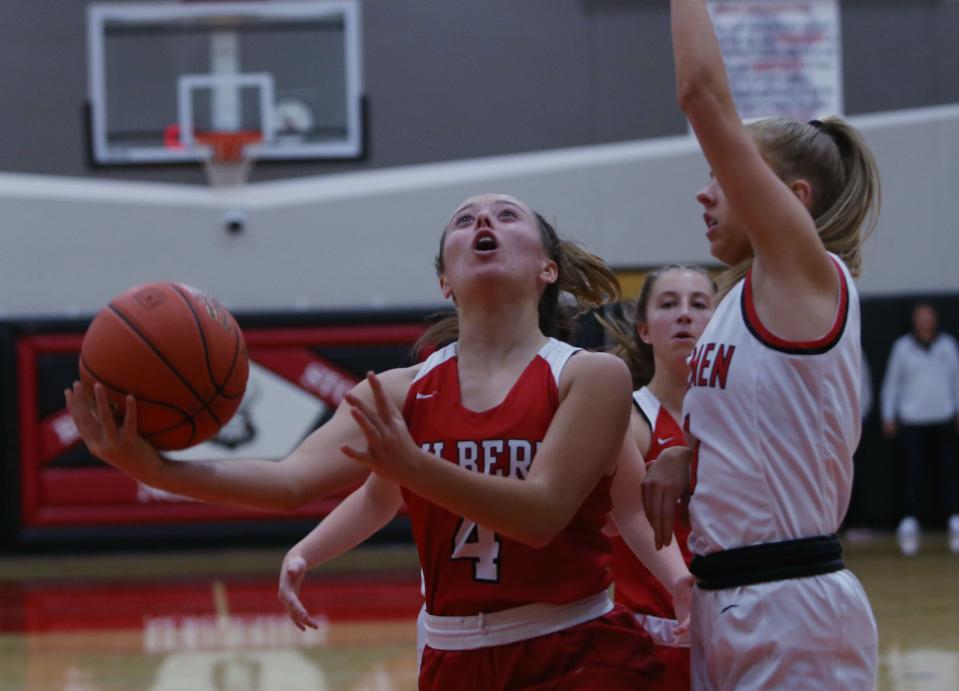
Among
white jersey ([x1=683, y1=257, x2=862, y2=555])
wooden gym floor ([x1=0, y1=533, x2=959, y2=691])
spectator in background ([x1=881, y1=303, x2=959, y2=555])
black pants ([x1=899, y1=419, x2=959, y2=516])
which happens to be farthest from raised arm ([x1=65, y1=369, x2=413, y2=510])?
black pants ([x1=899, y1=419, x2=959, y2=516])

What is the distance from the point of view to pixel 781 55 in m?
11.7

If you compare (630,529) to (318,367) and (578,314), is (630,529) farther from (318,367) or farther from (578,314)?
(318,367)

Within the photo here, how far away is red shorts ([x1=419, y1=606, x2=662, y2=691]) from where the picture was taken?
2518 mm

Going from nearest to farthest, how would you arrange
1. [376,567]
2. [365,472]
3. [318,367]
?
[365,472] → [376,567] → [318,367]

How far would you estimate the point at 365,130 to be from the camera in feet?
38.9

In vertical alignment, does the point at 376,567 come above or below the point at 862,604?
below

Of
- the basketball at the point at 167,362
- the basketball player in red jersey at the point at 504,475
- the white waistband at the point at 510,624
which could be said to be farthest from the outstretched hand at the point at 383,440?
the white waistband at the point at 510,624

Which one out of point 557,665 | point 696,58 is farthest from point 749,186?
point 557,665

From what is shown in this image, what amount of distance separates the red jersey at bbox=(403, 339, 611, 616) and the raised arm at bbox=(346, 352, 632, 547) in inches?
2.8

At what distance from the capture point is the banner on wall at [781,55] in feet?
38.0

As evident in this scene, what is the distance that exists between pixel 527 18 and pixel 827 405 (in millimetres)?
10207

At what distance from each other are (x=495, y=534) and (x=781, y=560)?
1.83ft

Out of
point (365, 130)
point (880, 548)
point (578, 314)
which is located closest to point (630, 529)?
point (578, 314)

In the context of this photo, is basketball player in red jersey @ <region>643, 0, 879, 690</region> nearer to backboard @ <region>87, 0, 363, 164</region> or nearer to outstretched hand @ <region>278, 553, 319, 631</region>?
outstretched hand @ <region>278, 553, 319, 631</region>
